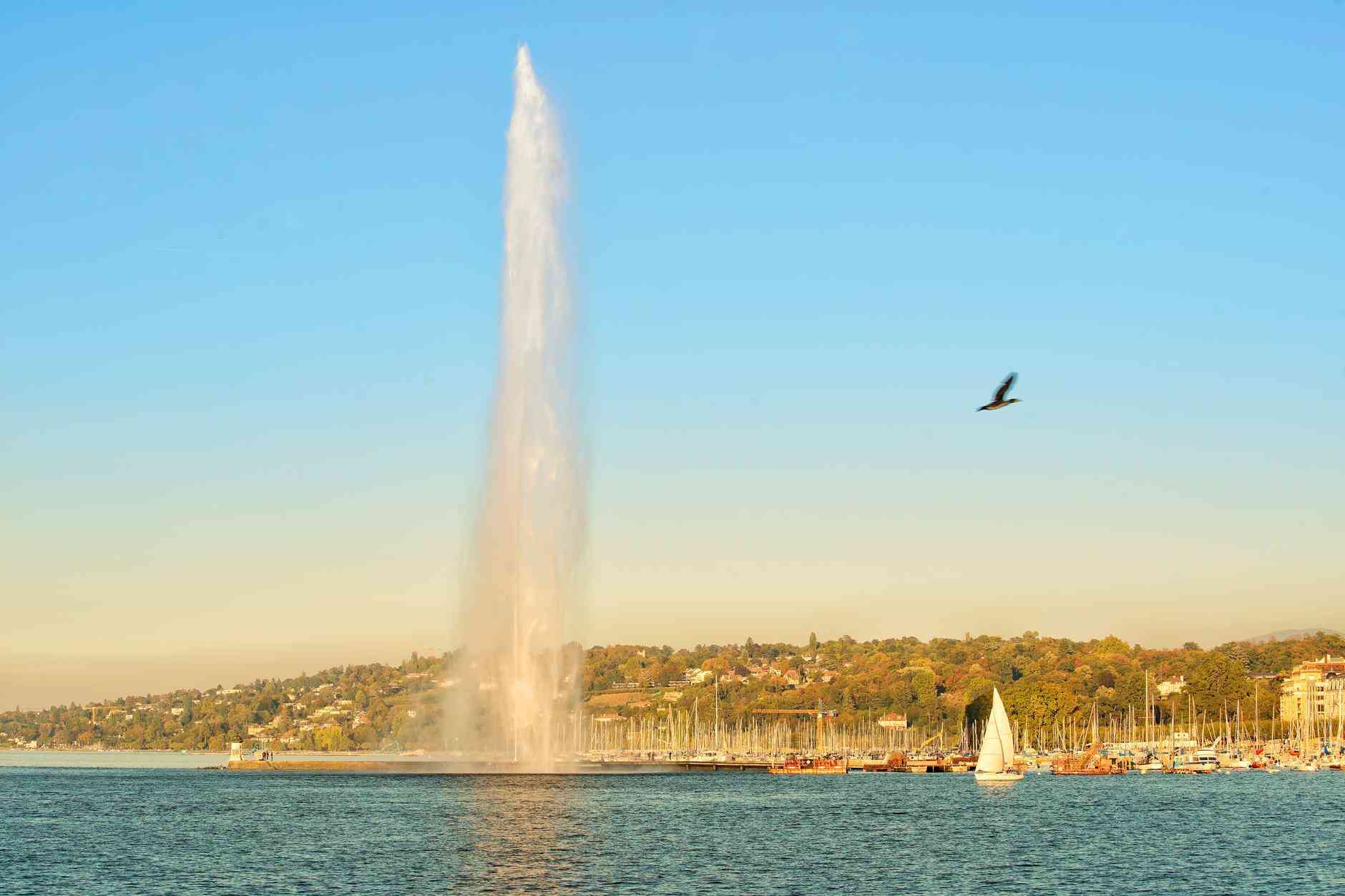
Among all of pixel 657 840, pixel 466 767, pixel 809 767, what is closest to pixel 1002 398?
pixel 657 840

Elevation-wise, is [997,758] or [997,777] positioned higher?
[997,758]

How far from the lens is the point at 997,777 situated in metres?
121

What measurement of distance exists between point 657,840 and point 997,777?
60882mm

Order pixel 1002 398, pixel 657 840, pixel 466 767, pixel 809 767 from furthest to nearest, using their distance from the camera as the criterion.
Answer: pixel 809 767
pixel 466 767
pixel 657 840
pixel 1002 398

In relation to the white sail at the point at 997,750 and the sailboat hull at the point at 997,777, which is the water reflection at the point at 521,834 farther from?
the white sail at the point at 997,750

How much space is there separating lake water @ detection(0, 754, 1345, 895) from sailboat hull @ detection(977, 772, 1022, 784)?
5207mm

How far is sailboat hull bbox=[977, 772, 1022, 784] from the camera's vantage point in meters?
121

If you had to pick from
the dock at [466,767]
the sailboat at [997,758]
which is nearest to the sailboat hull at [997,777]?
the sailboat at [997,758]

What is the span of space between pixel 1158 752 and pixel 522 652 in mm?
110025

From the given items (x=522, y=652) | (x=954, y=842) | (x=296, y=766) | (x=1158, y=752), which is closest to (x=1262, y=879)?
(x=954, y=842)

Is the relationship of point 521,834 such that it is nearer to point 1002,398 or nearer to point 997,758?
point 1002,398

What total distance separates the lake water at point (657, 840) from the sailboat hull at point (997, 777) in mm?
5207

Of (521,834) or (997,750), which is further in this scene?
(997,750)

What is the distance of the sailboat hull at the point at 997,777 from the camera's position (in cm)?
12080
